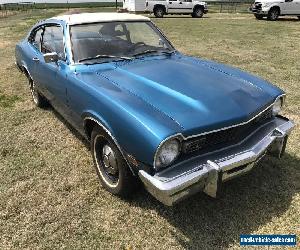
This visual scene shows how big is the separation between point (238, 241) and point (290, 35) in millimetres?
13029

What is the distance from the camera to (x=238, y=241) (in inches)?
118

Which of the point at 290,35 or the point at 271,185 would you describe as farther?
the point at 290,35

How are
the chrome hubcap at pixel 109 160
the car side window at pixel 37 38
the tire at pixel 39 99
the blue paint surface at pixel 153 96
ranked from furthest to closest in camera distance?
the tire at pixel 39 99 < the car side window at pixel 37 38 < the chrome hubcap at pixel 109 160 < the blue paint surface at pixel 153 96

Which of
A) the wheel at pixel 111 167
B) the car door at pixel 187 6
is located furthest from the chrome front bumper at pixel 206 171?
the car door at pixel 187 6

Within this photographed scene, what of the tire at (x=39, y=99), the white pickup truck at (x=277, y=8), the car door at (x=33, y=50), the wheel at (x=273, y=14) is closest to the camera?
the car door at (x=33, y=50)

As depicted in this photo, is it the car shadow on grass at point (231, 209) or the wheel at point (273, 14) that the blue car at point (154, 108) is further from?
the wheel at point (273, 14)

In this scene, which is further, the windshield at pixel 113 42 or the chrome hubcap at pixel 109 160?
the windshield at pixel 113 42

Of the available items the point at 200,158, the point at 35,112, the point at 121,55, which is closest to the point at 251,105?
the point at 200,158

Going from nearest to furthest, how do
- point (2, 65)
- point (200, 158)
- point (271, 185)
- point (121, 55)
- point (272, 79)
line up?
point (200, 158) → point (271, 185) → point (121, 55) → point (272, 79) → point (2, 65)

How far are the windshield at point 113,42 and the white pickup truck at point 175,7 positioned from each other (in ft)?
64.8

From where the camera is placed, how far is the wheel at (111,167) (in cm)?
319

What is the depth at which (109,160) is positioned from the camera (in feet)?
11.3

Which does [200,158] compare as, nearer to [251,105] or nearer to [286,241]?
[251,105]

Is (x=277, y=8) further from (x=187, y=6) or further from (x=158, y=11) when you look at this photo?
(x=158, y=11)
